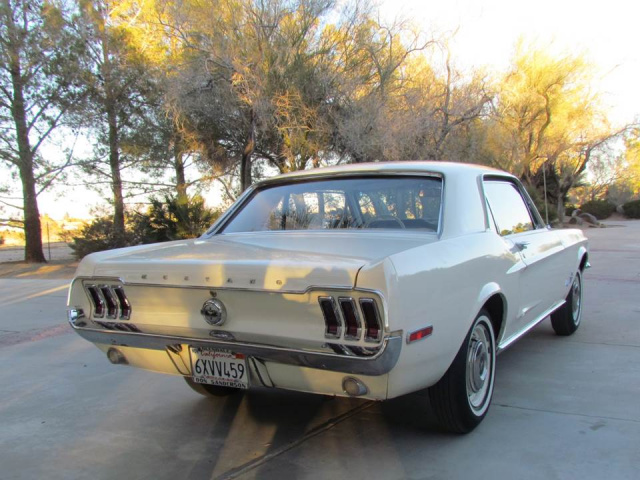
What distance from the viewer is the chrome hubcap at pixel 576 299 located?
5582 millimetres

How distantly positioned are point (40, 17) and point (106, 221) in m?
6.29

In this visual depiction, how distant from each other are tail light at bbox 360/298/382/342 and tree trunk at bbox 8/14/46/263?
16815 millimetres

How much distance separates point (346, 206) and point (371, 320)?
4.84 feet

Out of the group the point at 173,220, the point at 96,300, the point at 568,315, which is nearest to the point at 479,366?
the point at 96,300

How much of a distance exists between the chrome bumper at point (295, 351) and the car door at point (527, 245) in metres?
1.59

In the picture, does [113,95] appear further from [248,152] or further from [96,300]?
[96,300]

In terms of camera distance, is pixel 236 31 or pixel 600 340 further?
pixel 236 31

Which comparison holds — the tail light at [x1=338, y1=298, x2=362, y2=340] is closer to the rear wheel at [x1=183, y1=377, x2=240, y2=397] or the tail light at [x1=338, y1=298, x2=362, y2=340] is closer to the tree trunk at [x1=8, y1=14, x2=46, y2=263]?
the rear wheel at [x1=183, y1=377, x2=240, y2=397]

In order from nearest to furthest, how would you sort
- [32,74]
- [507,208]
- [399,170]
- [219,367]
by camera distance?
[219,367], [399,170], [507,208], [32,74]

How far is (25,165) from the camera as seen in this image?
54.7ft

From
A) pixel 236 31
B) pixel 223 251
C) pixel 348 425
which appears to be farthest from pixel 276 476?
pixel 236 31

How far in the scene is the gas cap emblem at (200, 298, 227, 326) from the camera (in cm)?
288

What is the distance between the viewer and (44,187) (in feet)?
57.4

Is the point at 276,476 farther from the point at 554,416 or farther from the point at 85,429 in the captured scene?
the point at 554,416
